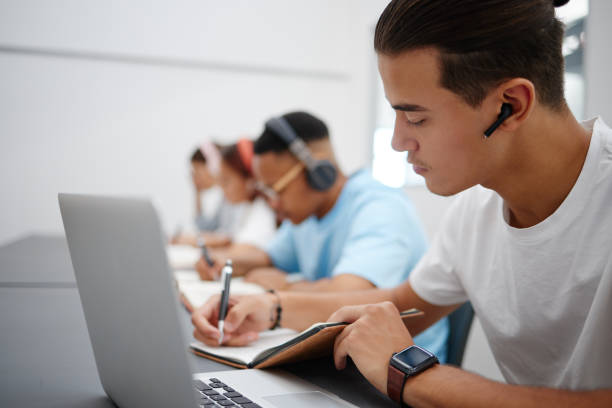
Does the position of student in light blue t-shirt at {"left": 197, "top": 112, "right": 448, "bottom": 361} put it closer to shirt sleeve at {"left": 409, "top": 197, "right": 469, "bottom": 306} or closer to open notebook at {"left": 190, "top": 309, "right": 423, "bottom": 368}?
shirt sleeve at {"left": 409, "top": 197, "right": 469, "bottom": 306}

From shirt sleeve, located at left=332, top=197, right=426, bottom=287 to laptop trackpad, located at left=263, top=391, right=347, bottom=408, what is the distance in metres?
0.64

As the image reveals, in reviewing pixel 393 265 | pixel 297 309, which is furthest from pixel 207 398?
pixel 393 265

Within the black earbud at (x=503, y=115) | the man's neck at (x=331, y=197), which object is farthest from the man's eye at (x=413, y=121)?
the man's neck at (x=331, y=197)

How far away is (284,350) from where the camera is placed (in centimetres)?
76

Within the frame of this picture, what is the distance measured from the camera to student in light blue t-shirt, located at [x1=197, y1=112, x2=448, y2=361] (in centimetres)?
143

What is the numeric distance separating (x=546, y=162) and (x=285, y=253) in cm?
142

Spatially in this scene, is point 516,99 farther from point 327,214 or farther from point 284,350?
point 327,214

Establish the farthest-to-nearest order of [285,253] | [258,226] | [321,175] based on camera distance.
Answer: [258,226], [285,253], [321,175]

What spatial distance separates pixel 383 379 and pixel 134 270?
1.28 ft

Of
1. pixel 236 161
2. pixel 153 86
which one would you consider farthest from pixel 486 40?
pixel 153 86

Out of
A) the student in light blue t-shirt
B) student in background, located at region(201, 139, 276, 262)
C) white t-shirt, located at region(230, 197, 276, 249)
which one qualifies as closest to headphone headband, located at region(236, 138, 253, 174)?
student in background, located at region(201, 139, 276, 262)

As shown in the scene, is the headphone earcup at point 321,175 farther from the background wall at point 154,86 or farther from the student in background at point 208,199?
the background wall at point 154,86

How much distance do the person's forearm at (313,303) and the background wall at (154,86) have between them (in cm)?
294

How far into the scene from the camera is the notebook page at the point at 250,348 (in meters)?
0.87
